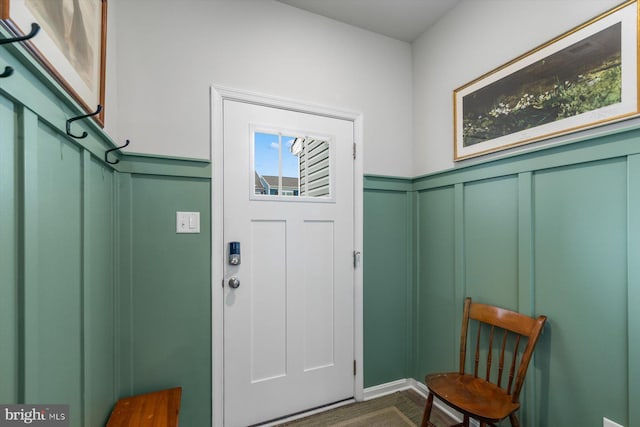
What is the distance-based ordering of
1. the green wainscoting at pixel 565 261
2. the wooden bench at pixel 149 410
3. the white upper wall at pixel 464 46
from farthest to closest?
the white upper wall at pixel 464 46, the wooden bench at pixel 149 410, the green wainscoting at pixel 565 261

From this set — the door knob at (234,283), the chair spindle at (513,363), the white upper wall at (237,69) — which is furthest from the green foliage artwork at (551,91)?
the door knob at (234,283)

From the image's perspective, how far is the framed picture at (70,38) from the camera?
63cm

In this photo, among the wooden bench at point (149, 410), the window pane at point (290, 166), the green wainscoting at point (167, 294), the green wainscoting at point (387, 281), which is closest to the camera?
the wooden bench at point (149, 410)

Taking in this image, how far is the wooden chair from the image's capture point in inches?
51.6

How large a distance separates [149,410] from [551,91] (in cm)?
245

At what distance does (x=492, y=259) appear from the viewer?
1671mm

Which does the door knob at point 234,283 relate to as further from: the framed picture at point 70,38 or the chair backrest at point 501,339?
the chair backrest at point 501,339

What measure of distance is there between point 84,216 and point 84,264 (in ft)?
0.56

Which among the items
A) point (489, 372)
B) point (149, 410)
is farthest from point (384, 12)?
point (149, 410)

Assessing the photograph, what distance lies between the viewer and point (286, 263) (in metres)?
1.87

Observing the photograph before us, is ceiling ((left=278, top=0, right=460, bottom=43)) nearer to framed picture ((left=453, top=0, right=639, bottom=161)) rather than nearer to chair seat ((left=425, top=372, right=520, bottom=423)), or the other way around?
framed picture ((left=453, top=0, right=639, bottom=161))

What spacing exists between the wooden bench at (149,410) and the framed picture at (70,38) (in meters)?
1.30

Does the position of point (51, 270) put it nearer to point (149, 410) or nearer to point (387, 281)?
point (149, 410)

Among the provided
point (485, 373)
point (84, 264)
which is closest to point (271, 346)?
point (84, 264)
